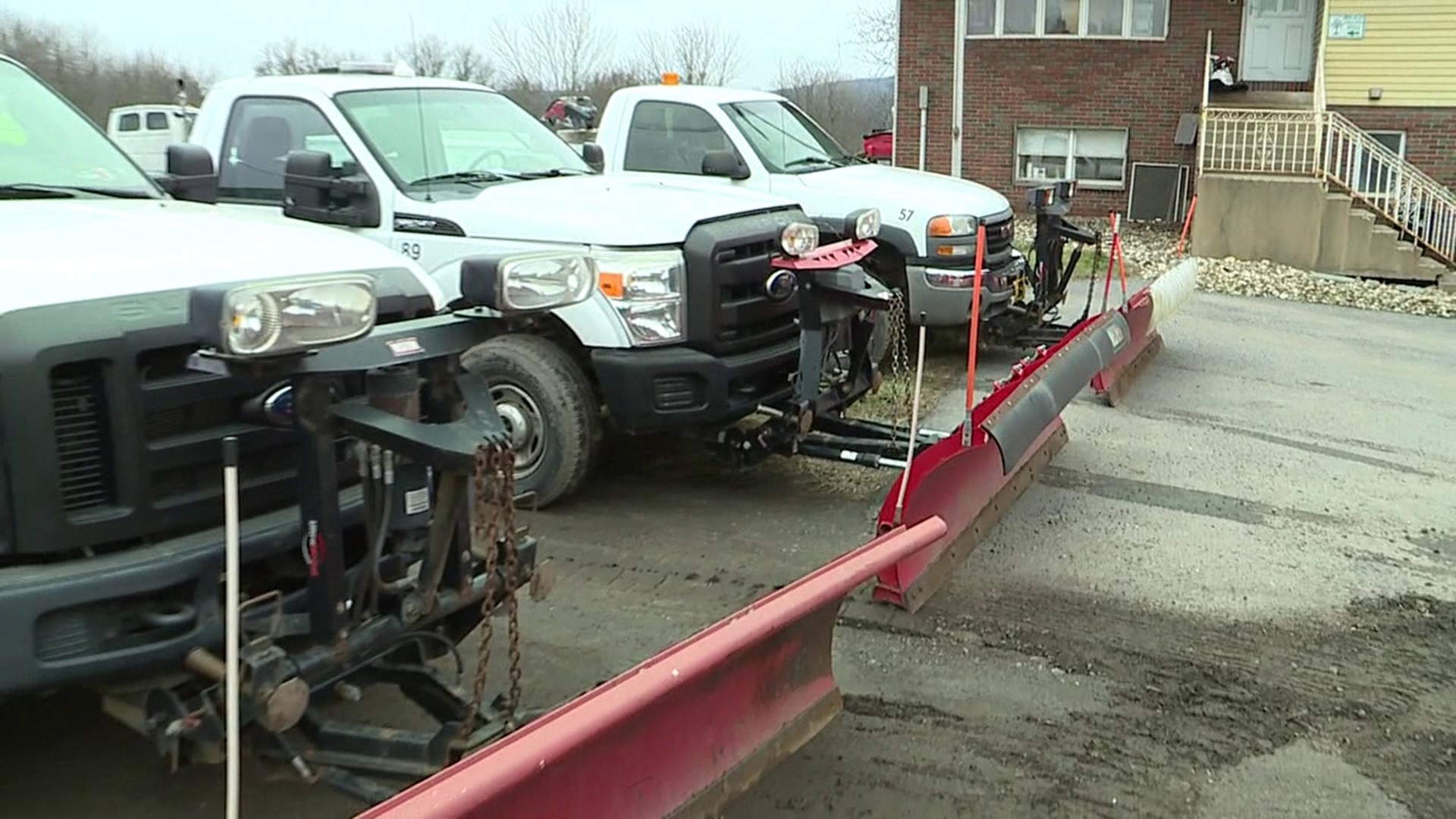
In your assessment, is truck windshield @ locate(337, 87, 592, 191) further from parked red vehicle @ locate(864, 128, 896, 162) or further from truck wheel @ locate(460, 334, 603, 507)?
parked red vehicle @ locate(864, 128, 896, 162)

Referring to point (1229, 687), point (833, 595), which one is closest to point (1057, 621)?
point (1229, 687)

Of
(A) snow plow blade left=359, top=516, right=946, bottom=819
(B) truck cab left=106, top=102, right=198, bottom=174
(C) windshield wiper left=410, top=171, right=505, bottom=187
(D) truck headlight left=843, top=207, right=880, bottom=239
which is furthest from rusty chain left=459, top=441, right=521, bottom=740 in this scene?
(B) truck cab left=106, top=102, right=198, bottom=174

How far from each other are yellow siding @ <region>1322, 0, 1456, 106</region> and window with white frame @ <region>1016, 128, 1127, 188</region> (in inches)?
140

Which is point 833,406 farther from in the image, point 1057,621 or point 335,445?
point 335,445

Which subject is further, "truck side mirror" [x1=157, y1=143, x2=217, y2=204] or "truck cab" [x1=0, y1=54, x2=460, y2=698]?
"truck side mirror" [x1=157, y1=143, x2=217, y2=204]

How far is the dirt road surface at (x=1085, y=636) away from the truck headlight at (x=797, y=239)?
1385mm

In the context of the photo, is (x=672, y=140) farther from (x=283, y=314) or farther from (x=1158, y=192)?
(x=1158, y=192)

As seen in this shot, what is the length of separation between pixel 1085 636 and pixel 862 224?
285cm

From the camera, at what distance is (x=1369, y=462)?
25.2 ft

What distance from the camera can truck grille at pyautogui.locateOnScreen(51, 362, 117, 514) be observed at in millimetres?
2986

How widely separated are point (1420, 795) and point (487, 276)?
328cm

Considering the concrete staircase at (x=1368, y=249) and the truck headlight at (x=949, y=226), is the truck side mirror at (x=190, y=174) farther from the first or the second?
the concrete staircase at (x=1368, y=249)

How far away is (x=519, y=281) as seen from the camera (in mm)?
3604

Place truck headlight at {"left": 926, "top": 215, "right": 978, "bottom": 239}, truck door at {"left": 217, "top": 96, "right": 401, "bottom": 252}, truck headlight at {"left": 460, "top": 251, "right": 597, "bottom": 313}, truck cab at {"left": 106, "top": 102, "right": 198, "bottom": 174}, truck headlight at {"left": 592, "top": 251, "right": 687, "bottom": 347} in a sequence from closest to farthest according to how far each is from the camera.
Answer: truck headlight at {"left": 460, "top": 251, "right": 597, "bottom": 313} < truck headlight at {"left": 592, "top": 251, "right": 687, "bottom": 347} < truck door at {"left": 217, "top": 96, "right": 401, "bottom": 252} < truck headlight at {"left": 926, "top": 215, "right": 978, "bottom": 239} < truck cab at {"left": 106, "top": 102, "right": 198, "bottom": 174}
